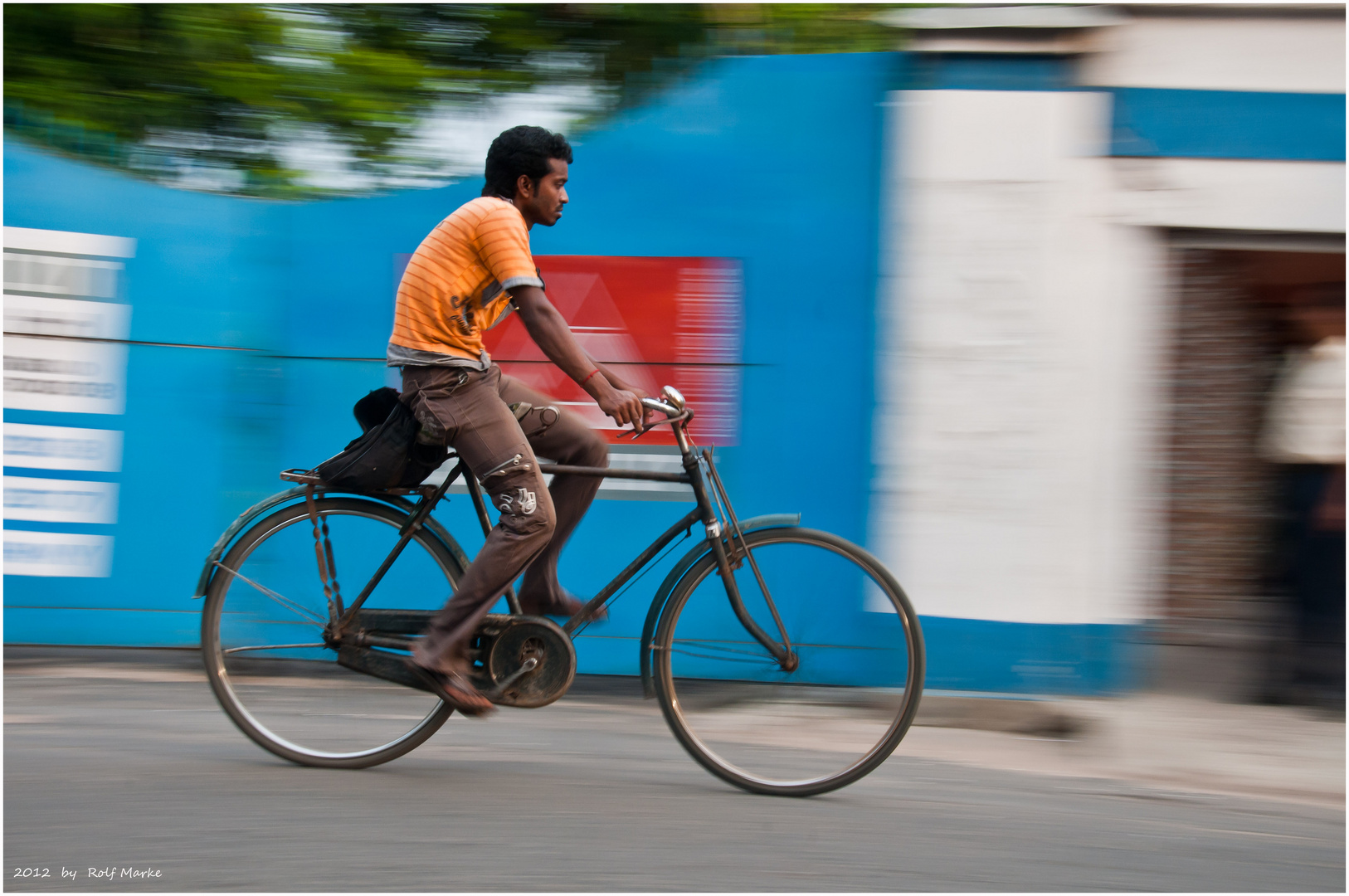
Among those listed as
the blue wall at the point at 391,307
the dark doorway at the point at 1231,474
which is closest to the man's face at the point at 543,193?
the blue wall at the point at 391,307

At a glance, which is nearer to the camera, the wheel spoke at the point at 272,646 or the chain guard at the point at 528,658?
the chain guard at the point at 528,658

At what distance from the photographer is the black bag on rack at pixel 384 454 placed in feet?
11.1

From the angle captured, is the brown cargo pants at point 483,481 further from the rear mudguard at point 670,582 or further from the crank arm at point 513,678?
the rear mudguard at point 670,582

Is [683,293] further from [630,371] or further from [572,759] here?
[572,759]

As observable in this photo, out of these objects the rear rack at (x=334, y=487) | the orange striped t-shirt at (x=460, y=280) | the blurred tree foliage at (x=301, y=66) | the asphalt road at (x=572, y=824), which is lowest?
the asphalt road at (x=572, y=824)

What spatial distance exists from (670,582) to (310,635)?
4.02 ft

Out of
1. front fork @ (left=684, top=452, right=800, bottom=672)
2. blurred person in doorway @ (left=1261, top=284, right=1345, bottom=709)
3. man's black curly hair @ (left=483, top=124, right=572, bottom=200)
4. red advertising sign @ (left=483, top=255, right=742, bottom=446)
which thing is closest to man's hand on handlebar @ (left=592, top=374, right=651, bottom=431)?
front fork @ (left=684, top=452, right=800, bottom=672)

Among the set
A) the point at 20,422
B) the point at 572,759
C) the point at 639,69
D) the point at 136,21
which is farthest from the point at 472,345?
the point at 136,21

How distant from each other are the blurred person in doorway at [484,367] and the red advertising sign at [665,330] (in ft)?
5.17

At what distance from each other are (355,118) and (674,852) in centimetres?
401

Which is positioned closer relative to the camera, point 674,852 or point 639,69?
point 674,852

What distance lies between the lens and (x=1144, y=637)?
4848 millimetres

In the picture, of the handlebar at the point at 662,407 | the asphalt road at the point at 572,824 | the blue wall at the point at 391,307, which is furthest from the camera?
the blue wall at the point at 391,307

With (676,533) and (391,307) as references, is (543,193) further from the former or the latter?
(391,307)
